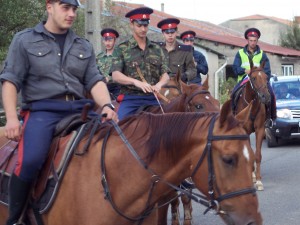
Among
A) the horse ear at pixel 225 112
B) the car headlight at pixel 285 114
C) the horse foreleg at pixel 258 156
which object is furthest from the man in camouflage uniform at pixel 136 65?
the car headlight at pixel 285 114

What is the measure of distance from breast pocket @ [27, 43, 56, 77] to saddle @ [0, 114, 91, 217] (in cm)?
41

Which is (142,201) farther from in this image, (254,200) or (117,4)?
(117,4)

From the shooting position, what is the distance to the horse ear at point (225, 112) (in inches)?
156

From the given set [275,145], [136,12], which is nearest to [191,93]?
[136,12]

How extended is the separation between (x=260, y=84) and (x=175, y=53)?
188 centimetres

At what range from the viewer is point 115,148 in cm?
Answer: 445

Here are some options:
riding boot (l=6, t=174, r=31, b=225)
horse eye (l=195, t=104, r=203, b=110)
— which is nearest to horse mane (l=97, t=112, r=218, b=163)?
riding boot (l=6, t=174, r=31, b=225)

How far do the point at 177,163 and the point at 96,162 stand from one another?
610 millimetres

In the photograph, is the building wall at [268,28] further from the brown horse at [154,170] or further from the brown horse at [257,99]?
the brown horse at [154,170]

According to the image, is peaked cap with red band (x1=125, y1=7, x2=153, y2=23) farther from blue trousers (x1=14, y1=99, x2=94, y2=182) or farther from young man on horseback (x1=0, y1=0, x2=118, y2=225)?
blue trousers (x1=14, y1=99, x2=94, y2=182)

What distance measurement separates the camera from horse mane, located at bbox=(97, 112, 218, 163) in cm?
417

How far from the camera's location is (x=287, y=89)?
18203 millimetres

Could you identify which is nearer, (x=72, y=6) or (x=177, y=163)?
(x=177, y=163)

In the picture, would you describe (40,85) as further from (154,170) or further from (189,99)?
(189,99)
